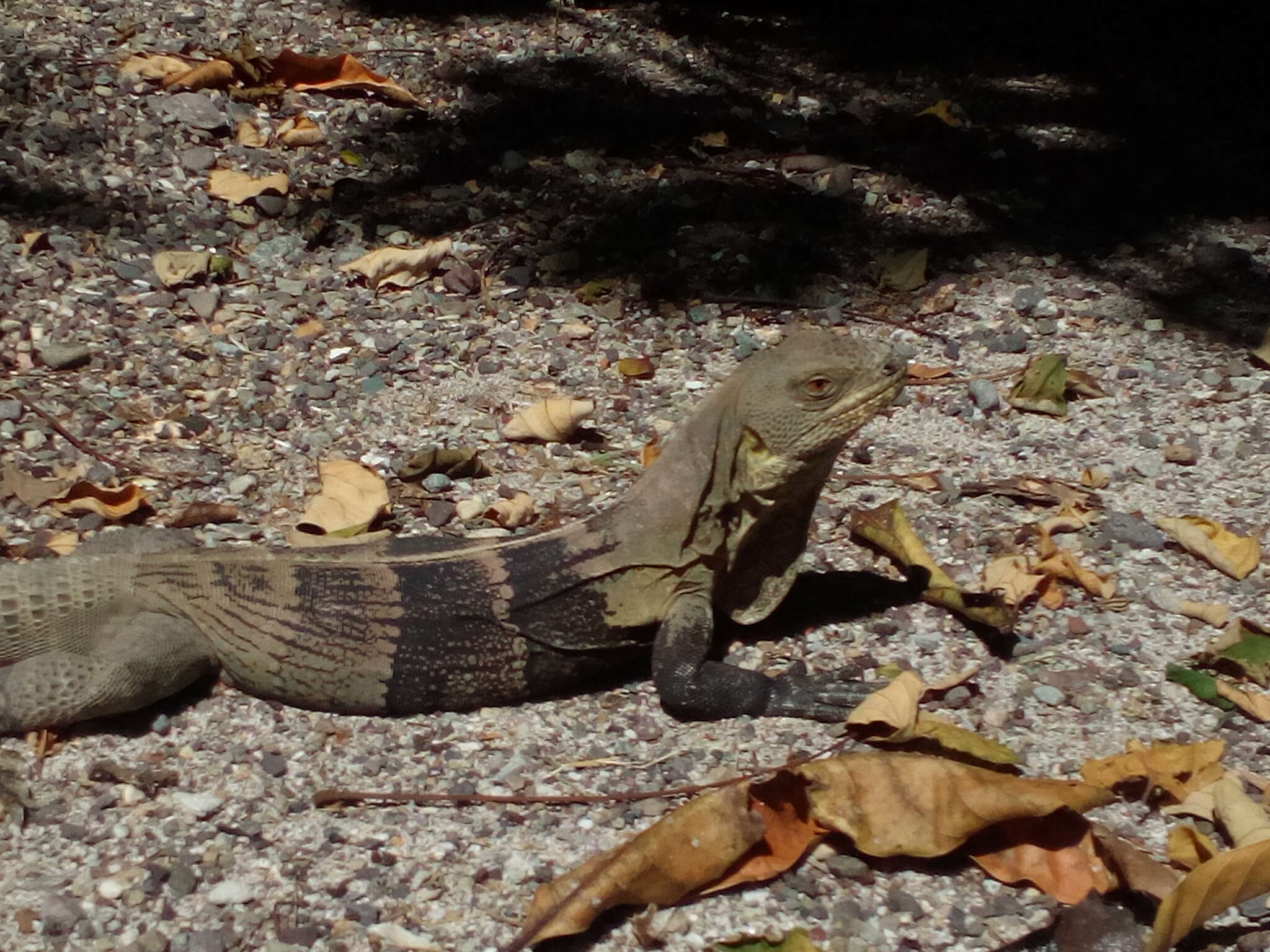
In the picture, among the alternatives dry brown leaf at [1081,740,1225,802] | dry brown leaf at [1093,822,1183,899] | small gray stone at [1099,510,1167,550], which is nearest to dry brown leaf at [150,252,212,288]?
small gray stone at [1099,510,1167,550]

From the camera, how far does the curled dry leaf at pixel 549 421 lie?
491 centimetres

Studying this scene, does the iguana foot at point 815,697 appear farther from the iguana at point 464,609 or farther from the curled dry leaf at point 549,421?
the curled dry leaf at point 549,421

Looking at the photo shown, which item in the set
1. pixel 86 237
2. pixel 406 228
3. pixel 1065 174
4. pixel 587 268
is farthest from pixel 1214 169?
pixel 86 237

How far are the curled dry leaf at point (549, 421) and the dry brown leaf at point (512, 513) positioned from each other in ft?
1.29

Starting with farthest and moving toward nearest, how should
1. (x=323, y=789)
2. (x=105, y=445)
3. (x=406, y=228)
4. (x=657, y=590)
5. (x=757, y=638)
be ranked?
1. (x=406, y=228)
2. (x=105, y=445)
3. (x=757, y=638)
4. (x=657, y=590)
5. (x=323, y=789)

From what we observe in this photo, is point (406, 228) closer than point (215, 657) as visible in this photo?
A: No

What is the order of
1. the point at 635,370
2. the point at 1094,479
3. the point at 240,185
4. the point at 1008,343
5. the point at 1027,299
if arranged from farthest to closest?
the point at 240,185 → the point at 1027,299 → the point at 1008,343 → the point at 635,370 → the point at 1094,479

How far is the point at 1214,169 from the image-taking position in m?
7.14

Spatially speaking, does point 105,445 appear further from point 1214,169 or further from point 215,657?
point 1214,169

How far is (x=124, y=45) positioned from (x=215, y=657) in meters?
4.42

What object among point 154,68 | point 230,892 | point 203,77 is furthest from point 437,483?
point 154,68

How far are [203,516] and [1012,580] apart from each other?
265 cm

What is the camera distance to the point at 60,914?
313 cm

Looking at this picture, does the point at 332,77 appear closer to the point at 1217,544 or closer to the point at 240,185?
the point at 240,185
